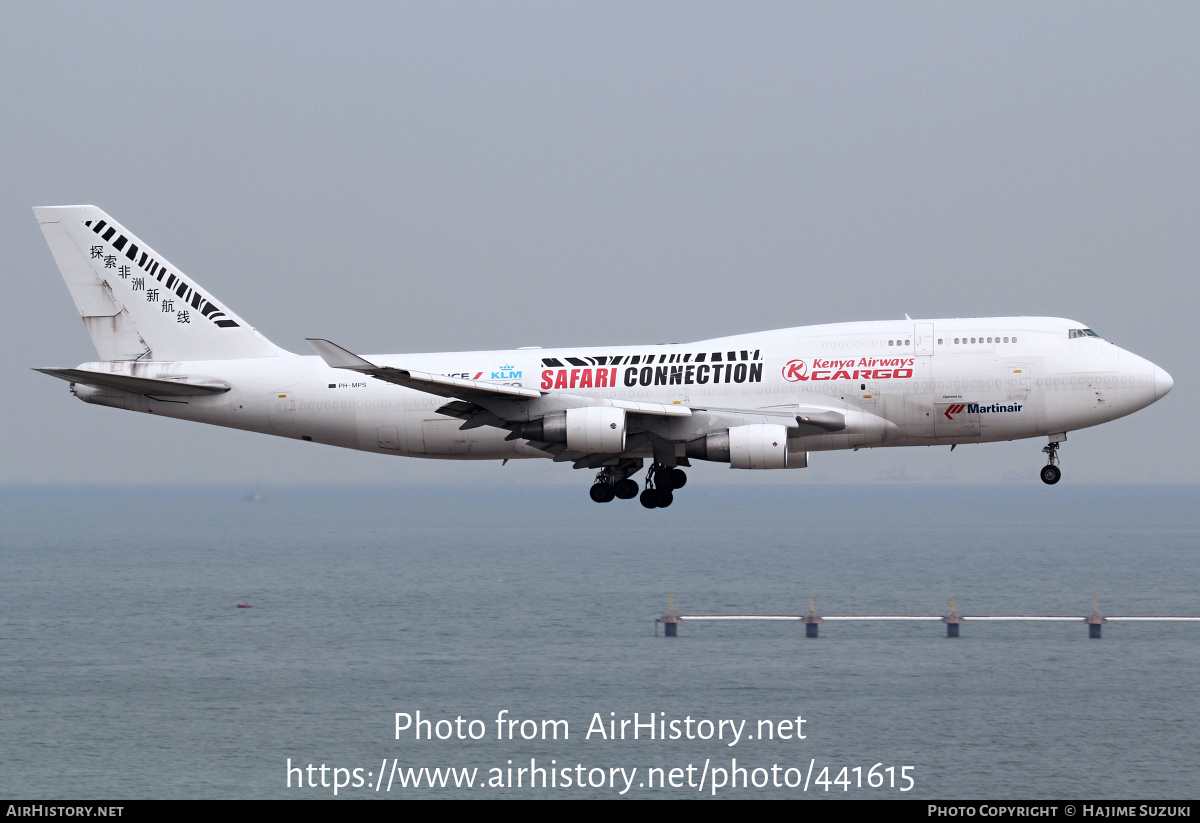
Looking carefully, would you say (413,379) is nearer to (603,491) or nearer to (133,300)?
(603,491)

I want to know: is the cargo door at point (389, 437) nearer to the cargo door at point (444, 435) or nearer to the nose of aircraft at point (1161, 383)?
the cargo door at point (444, 435)

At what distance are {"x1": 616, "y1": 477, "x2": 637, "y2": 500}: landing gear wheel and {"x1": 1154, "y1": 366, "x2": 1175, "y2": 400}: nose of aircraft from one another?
20008 mm

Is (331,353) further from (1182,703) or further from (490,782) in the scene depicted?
(1182,703)

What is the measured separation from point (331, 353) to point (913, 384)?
2045 cm

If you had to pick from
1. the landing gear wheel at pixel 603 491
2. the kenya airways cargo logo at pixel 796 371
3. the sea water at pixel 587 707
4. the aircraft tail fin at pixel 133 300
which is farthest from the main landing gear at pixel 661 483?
the sea water at pixel 587 707

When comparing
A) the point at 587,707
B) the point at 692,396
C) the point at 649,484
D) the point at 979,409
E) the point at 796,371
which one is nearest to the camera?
the point at 979,409

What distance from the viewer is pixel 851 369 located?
145 feet

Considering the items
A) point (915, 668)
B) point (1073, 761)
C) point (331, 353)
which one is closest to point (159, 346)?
point (331, 353)

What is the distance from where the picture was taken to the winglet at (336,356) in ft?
125

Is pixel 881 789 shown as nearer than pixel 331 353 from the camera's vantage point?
No

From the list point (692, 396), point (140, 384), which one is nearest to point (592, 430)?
point (692, 396)

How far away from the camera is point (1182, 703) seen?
120562mm

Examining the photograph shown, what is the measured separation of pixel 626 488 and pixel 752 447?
8.78 meters

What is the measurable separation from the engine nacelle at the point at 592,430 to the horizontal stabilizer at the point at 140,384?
50.2 ft
